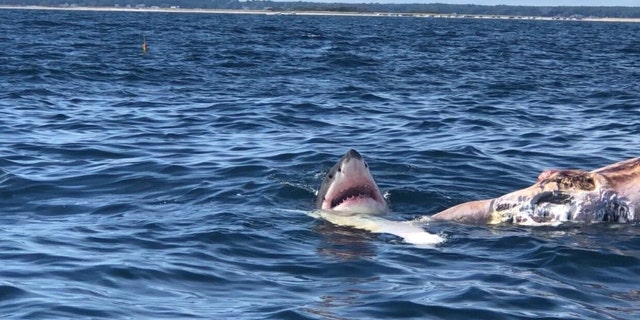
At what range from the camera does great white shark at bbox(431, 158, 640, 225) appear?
39.7ft

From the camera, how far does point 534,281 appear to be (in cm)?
998

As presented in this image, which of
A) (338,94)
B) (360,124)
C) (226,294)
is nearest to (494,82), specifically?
(338,94)

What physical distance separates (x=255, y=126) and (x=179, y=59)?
18.8m

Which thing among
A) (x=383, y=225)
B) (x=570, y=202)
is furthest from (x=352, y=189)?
(x=570, y=202)

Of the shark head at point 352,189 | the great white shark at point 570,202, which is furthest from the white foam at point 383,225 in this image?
the great white shark at point 570,202

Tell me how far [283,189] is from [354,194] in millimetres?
2143

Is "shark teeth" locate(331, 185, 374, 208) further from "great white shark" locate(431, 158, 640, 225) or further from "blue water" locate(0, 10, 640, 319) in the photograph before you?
"great white shark" locate(431, 158, 640, 225)

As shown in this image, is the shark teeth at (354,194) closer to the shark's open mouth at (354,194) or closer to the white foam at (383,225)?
the shark's open mouth at (354,194)

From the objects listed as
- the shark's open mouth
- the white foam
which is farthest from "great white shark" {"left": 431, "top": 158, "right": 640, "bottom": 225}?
the shark's open mouth

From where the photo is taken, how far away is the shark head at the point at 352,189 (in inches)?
508

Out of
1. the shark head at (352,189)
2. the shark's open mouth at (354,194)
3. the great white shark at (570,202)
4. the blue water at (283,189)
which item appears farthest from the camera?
the shark's open mouth at (354,194)

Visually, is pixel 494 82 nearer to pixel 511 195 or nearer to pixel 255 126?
pixel 255 126

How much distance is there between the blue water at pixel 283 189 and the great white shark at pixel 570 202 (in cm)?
20

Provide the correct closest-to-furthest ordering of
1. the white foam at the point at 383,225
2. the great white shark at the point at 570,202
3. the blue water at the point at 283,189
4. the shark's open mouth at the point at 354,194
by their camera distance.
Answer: the blue water at the point at 283,189 < the white foam at the point at 383,225 < the great white shark at the point at 570,202 < the shark's open mouth at the point at 354,194
